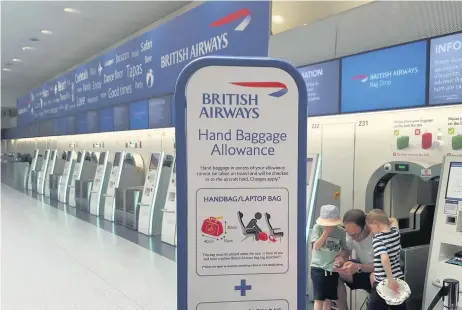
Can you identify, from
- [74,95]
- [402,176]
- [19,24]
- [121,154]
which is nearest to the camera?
[402,176]

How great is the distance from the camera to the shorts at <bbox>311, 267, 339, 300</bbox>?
3545 millimetres

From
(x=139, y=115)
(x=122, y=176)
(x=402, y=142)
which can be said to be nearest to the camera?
(x=402, y=142)

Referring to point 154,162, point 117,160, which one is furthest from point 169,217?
point 117,160

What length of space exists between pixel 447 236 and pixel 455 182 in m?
0.37

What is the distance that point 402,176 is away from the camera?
163 inches

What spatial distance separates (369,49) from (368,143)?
928 mm

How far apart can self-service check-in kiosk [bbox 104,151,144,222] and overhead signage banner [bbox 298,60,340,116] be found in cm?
546

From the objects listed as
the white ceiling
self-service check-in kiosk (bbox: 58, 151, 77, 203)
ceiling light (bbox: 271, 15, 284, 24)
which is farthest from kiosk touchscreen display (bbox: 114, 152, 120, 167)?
ceiling light (bbox: 271, 15, 284, 24)

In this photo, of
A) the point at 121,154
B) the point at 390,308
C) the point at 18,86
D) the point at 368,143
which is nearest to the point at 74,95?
the point at 121,154

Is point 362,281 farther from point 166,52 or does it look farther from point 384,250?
point 166,52

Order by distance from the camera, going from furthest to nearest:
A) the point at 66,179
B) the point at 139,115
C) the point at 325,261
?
the point at 66,179, the point at 139,115, the point at 325,261

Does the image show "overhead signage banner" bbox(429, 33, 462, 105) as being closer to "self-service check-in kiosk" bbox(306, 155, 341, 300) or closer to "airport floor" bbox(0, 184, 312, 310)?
"self-service check-in kiosk" bbox(306, 155, 341, 300)

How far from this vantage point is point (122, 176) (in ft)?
29.8

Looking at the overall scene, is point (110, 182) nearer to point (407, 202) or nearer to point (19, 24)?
point (19, 24)
